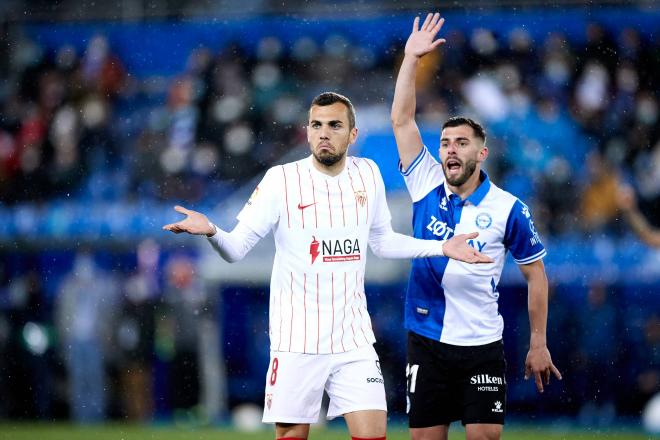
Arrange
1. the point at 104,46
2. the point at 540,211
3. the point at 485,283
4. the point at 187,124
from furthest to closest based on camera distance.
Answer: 1. the point at 104,46
2. the point at 187,124
3. the point at 540,211
4. the point at 485,283

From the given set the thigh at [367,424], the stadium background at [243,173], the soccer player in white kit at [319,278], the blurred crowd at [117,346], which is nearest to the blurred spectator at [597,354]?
the stadium background at [243,173]

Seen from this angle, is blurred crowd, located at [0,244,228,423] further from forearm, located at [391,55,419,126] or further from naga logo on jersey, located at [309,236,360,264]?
naga logo on jersey, located at [309,236,360,264]

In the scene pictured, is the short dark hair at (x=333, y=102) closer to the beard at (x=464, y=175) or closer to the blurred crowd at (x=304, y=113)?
the beard at (x=464, y=175)

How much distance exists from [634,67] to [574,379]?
452 centimetres

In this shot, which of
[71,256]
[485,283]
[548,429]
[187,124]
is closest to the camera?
[485,283]

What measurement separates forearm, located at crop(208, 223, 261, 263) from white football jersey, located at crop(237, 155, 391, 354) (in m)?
0.05

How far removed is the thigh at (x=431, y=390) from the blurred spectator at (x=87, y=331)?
778cm

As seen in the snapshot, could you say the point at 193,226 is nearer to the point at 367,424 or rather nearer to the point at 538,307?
the point at 367,424

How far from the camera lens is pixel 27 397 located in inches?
579

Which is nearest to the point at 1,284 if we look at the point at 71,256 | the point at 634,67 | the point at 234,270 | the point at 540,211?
the point at 71,256

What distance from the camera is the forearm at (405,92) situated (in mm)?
7270

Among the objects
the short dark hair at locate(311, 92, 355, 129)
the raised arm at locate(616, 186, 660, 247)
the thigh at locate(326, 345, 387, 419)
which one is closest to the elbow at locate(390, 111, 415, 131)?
the short dark hair at locate(311, 92, 355, 129)

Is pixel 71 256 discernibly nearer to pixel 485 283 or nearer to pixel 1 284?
pixel 1 284

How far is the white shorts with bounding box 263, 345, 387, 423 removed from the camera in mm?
6371
